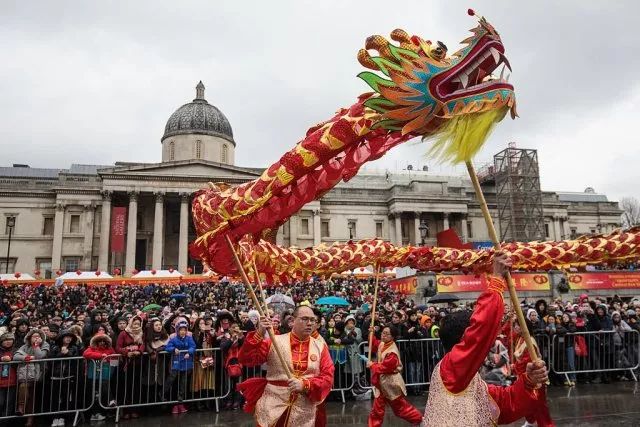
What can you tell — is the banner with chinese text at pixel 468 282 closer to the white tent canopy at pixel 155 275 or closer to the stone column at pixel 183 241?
the white tent canopy at pixel 155 275

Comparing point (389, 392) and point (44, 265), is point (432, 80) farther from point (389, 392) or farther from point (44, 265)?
point (44, 265)

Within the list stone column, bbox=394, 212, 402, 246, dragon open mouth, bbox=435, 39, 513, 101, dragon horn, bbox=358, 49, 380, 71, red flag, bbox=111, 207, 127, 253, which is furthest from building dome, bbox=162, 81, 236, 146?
dragon open mouth, bbox=435, 39, 513, 101

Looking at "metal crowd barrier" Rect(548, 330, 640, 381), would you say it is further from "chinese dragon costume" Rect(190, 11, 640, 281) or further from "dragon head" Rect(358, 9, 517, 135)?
"dragon head" Rect(358, 9, 517, 135)

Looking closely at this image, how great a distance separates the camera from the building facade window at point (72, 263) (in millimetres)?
45812

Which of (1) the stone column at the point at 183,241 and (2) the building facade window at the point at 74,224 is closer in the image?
(1) the stone column at the point at 183,241

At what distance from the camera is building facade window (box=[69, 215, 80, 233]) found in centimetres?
4631

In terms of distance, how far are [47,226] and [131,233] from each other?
30.6ft

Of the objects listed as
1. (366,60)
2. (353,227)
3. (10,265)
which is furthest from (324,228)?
(366,60)

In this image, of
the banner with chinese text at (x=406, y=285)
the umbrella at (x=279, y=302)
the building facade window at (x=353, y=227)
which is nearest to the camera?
the umbrella at (x=279, y=302)

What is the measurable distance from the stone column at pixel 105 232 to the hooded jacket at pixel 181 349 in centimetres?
3884

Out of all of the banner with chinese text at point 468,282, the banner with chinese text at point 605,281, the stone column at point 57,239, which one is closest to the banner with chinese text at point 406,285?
the banner with chinese text at point 468,282

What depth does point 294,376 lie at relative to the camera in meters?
4.61

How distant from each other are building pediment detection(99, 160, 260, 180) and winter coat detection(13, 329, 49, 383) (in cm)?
3854

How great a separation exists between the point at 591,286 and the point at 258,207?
22173 mm
